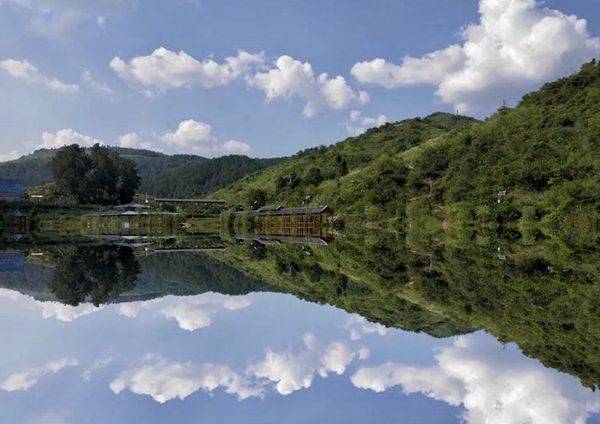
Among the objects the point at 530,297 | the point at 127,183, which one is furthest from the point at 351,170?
the point at 530,297

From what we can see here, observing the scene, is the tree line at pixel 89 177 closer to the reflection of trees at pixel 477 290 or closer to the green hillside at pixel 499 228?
the green hillside at pixel 499 228

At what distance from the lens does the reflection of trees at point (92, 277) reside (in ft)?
63.6

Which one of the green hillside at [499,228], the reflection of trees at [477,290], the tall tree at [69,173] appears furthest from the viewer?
the tall tree at [69,173]

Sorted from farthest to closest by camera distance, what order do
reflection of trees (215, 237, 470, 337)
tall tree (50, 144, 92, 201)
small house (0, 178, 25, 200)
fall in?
1. small house (0, 178, 25, 200)
2. tall tree (50, 144, 92, 201)
3. reflection of trees (215, 237, 470, 337)

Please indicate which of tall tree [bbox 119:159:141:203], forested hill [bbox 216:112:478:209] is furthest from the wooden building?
tall tree [bbox 119:159:141:203]

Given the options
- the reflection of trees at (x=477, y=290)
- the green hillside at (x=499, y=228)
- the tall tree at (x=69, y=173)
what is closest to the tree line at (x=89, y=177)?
the tall tree at (x=69, y=173)

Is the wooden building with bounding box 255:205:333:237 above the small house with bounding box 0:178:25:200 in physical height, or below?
below

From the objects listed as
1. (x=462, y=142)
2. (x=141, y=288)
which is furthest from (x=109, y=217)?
(x=141, y=288)

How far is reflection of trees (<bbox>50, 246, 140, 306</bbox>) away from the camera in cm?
1938

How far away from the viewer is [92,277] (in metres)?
24.0

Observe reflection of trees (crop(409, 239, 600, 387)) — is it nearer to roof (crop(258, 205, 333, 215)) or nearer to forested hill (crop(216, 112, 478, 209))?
roof (crop(258, 205, 333, 215))

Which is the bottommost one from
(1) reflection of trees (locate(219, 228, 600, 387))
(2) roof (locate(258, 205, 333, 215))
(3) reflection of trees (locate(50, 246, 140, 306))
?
(3) reflection of trees (locate(50, 246, 140, 306))

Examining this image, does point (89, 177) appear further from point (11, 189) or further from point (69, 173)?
point (11, 189)

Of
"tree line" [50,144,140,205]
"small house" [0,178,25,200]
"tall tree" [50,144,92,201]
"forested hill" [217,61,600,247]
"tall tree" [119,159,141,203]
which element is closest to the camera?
"forested hill" [217,61,600,247]
